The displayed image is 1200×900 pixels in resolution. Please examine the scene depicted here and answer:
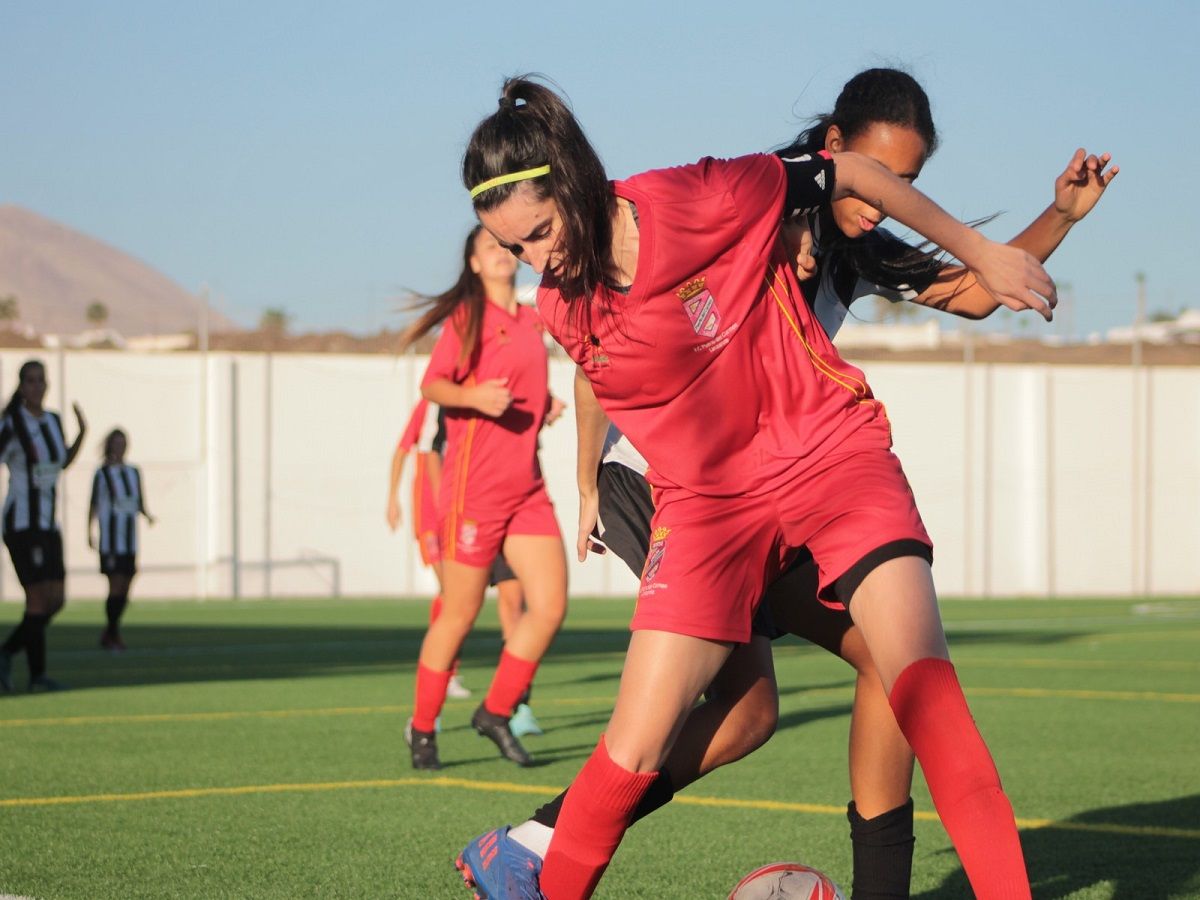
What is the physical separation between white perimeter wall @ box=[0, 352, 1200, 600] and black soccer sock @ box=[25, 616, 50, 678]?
18091 millimetres

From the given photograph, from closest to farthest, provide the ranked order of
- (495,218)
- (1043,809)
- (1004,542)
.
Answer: (495,218) → (1043,809) → (1004,542)

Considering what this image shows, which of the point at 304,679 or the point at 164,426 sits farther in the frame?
the point at 164,426

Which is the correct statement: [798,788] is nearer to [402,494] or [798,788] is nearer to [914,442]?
[402,494]

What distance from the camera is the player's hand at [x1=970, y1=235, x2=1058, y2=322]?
3.21m

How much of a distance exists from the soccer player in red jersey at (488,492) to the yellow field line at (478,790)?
0.46m

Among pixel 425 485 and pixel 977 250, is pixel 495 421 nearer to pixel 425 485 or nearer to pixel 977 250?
pixel 425 485

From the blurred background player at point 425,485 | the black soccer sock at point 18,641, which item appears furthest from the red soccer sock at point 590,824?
the black soccer sock at point 18,641

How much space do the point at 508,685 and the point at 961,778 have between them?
163 inches

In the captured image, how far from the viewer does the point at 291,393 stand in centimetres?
3100

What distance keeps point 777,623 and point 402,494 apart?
89.6 ft

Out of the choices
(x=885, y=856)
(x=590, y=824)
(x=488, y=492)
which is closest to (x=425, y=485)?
(x=488, y=492)

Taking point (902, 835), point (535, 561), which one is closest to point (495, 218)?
point (902, 835)

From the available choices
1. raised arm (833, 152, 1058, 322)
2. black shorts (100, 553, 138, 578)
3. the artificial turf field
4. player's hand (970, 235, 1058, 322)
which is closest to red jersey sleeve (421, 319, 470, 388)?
the artificial turf field

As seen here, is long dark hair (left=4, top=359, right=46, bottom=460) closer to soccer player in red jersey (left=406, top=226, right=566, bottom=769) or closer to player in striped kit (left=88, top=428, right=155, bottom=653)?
player in striped kit (left=88, top=428, right=155, bottom=653)
